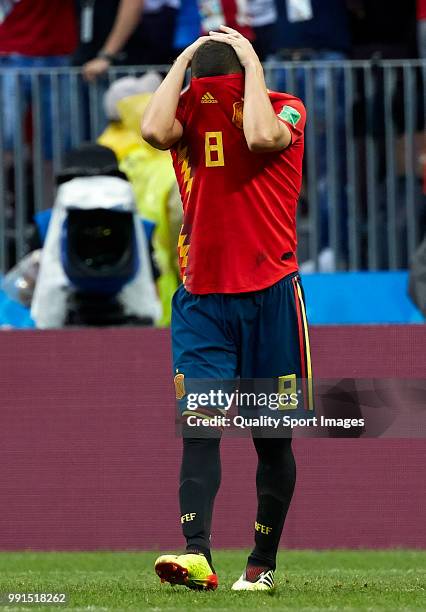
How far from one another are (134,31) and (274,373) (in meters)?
6.02

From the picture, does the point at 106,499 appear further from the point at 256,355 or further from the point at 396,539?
the point at 256,355

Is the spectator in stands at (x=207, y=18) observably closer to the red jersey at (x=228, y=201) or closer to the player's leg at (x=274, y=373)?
the red jersey at (x=228, y=201)

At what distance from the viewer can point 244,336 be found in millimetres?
5859

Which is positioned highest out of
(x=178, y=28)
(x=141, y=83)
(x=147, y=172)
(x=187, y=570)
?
(x=178, y=28)

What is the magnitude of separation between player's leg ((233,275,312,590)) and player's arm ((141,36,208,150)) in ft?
2.17

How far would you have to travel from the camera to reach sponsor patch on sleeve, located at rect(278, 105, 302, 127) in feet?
19.4

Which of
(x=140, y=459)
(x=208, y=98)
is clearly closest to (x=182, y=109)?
(x=208, y=98)

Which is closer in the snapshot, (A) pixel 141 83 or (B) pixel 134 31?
(A) pixel 141 83

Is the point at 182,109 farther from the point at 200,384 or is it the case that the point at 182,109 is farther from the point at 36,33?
the point at 36,33

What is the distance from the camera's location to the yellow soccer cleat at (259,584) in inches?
233

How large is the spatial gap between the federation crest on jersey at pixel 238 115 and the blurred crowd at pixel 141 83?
123 inches

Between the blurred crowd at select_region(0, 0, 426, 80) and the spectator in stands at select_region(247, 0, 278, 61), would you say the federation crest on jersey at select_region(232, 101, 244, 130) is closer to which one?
the blurred crowd at select_region(0, 0, 426, 80)

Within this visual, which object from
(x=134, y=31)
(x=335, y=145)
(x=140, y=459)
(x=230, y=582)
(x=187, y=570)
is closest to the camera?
(x=187, y=570)

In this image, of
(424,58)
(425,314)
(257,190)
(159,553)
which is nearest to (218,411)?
(257,190)
